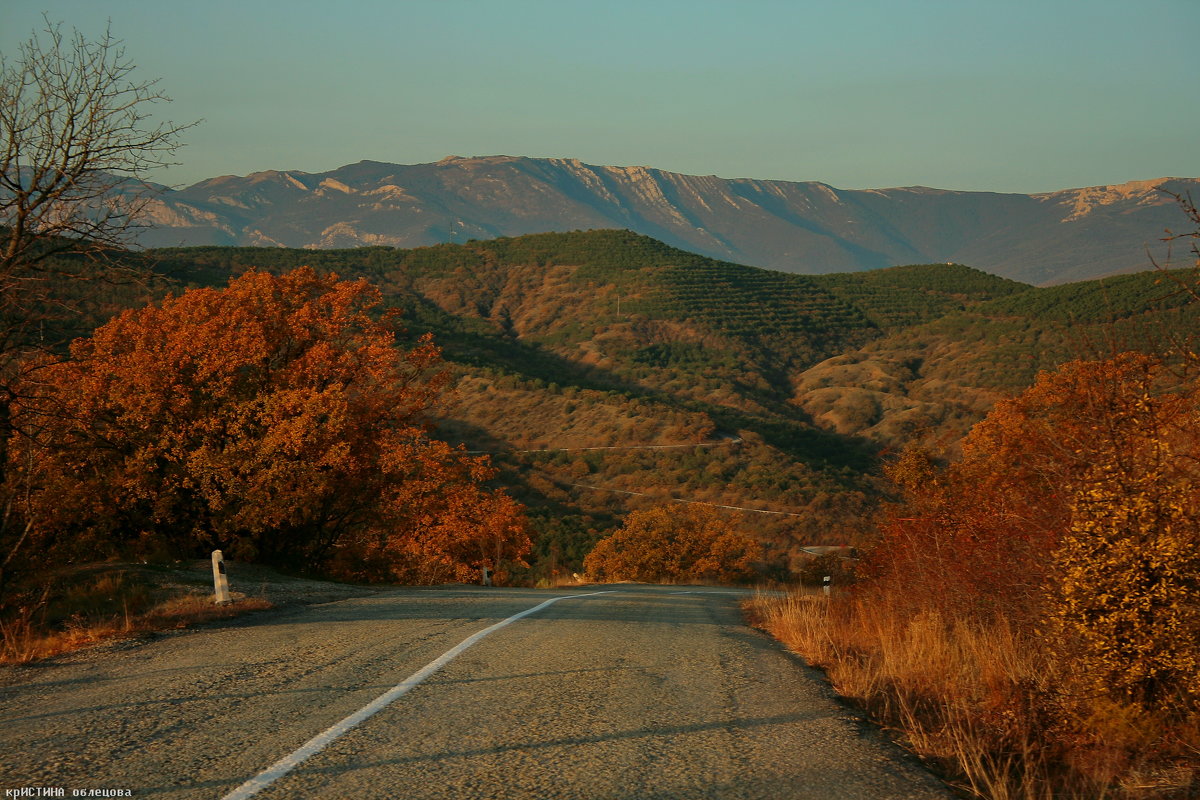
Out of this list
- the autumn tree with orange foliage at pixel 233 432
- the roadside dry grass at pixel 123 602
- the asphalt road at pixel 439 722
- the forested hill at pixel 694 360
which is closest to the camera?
the asphalt road at pixel 439 722

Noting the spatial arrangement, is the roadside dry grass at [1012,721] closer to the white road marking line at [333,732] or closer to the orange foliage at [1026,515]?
the orange foliage at [1026,515]

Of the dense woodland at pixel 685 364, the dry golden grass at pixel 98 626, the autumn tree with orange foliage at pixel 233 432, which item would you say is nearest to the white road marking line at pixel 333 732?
the dry golden grass at pixel 98 626

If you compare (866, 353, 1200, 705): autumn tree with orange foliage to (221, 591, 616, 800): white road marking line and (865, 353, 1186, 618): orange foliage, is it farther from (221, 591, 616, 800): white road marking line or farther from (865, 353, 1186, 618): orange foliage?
(221, 591, 616, 800): white road marking line

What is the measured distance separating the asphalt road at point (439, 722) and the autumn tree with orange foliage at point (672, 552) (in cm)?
4074

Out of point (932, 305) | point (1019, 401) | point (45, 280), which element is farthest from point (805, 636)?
point (932, 305)

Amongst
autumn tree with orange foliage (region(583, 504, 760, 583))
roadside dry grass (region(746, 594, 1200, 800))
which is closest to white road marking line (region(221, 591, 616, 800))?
roadside dry grass (region(746, 594, 1200, 800))

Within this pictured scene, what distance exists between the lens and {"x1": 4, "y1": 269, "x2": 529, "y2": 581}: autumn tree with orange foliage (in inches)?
743

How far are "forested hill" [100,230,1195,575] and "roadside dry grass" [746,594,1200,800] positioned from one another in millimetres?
43903

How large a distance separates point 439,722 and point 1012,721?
3494 mm

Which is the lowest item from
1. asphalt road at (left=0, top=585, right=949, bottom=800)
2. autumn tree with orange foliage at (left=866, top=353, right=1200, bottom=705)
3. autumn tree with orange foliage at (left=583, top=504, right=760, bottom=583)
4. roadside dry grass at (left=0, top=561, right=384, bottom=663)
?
autumn tree with orange foliage at (left=583, top=504, right=760, bottom=583)

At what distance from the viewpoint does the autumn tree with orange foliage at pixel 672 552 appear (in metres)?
49.7

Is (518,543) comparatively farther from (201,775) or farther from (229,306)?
(201,775)

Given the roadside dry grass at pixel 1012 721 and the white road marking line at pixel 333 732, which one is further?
the roadside dry grass at pixel 1012 721

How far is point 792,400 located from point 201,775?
357 feet
